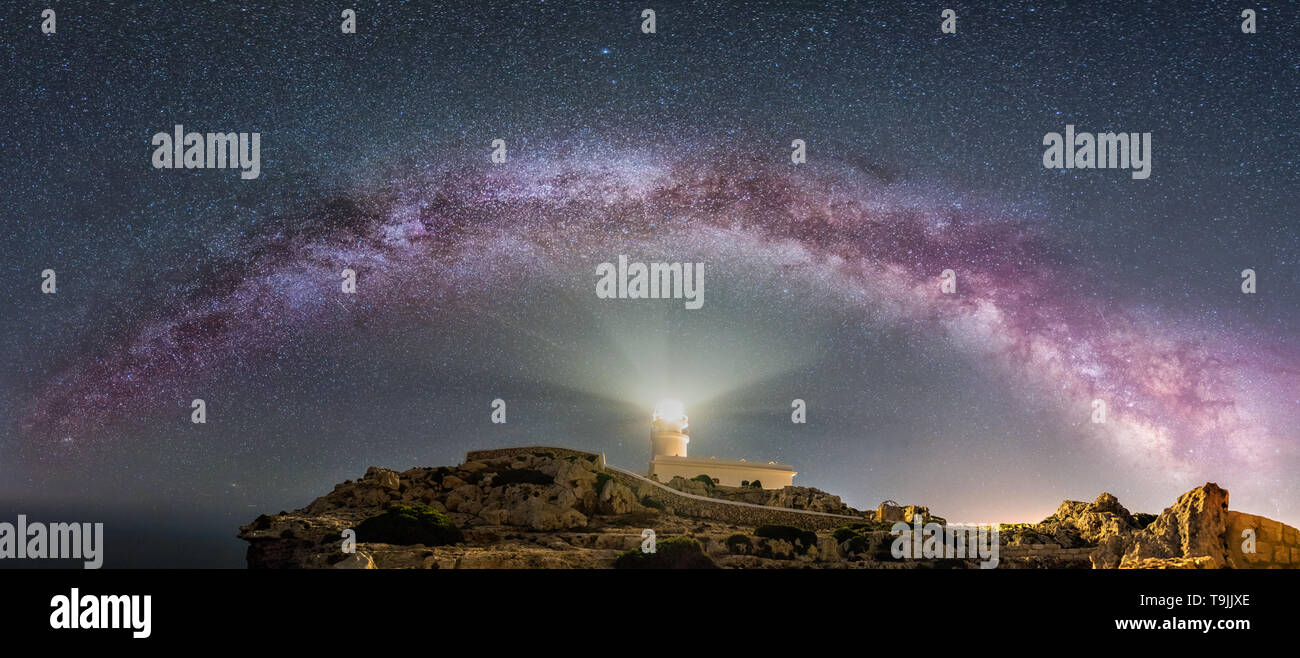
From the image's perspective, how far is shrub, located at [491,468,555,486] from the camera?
1779 inches

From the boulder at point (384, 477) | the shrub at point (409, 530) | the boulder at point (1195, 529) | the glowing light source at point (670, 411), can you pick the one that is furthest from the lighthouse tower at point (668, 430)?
the boulder at point (1195, 529)

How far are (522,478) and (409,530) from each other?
38.3 feet

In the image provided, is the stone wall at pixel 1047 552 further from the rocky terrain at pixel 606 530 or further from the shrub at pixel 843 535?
the shrub at pixel 843 535

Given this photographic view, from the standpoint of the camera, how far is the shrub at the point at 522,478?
148 feet

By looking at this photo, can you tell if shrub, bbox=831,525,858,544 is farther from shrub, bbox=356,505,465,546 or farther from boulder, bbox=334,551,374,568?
boulder, bbox=334,551,374,568

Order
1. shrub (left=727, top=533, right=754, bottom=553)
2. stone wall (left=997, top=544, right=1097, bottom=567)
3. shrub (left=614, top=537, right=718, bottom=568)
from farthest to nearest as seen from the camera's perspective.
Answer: shrub (left=727, top=533, right=754, bottom=553)
stone wall (left=997, top=544, right=1097, bottom=567)
shrub (left=614, top=537, right=718, bottom=568)

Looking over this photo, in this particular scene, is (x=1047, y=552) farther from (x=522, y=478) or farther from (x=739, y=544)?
(x=522, y=478)

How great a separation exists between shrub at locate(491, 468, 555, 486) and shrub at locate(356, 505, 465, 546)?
921cm

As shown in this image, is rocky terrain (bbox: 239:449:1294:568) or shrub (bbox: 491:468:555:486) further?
shrub (bbox: 491:468:555:486)

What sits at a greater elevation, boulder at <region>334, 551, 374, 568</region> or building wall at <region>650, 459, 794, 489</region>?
building wall at <region>650, 459, 794, 489</region>

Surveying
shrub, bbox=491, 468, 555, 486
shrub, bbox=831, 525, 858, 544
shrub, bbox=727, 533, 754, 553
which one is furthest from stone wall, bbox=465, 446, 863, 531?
shrub, bbox=727, 533, 754, 553

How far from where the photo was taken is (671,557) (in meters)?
31.2
